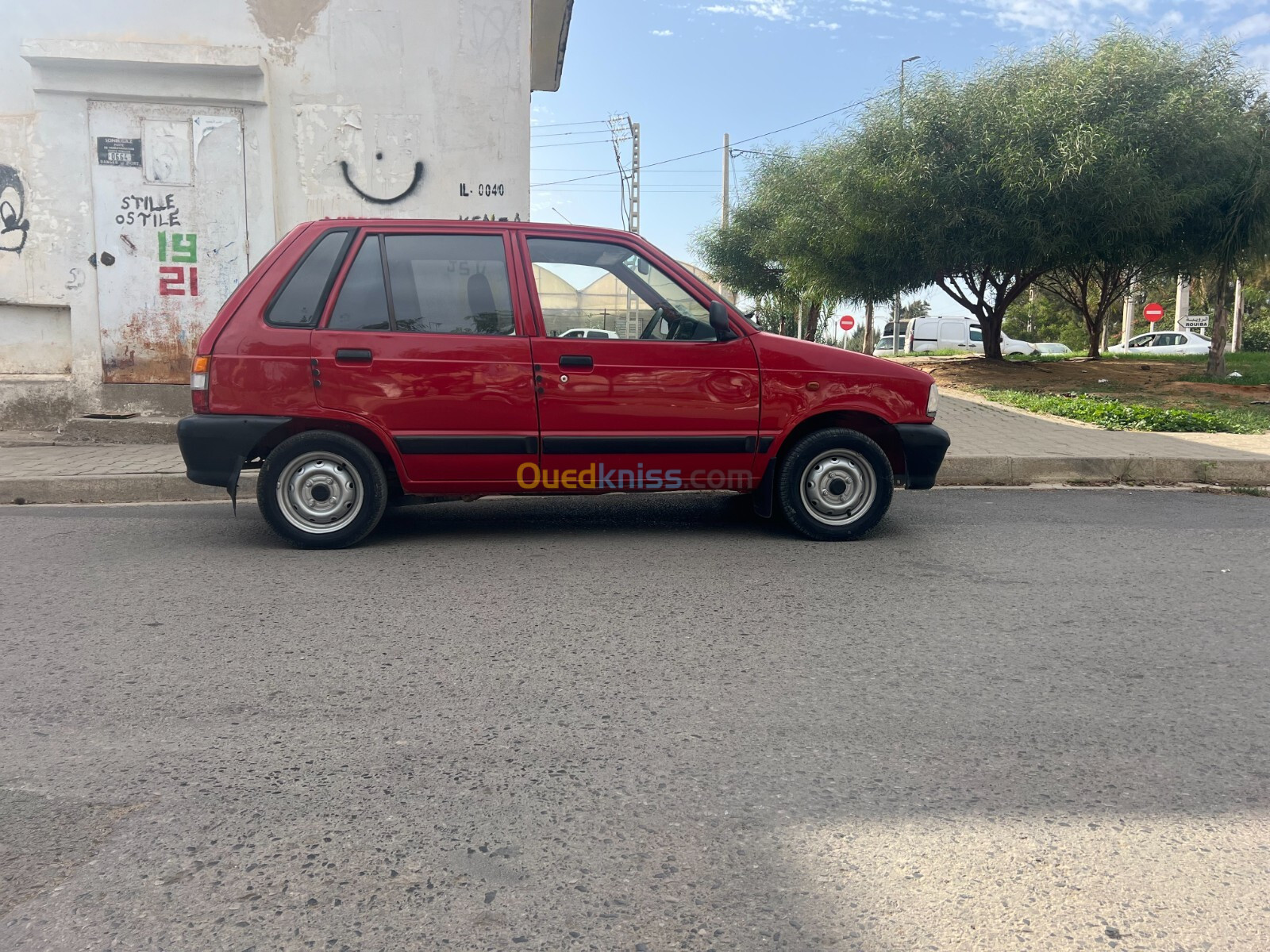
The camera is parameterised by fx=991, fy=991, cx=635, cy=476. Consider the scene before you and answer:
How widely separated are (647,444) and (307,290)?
2.08 meters

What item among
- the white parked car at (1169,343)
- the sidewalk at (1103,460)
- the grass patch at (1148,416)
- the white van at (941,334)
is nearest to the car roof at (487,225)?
the sidewalk at (1103,460)

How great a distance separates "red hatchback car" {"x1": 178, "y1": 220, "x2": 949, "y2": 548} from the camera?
5.46m

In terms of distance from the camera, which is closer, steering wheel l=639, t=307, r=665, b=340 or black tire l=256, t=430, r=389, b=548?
black tire l=256, t=430, r=389, b=548

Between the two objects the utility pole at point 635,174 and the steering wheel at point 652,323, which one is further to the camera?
the utility pole at point 635,174

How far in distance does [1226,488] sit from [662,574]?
5.45 m

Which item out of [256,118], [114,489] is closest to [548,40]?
[256,118]

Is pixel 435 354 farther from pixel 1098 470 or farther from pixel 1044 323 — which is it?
pixel 1044 323

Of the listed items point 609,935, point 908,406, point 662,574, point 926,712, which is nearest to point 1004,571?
point 908,406

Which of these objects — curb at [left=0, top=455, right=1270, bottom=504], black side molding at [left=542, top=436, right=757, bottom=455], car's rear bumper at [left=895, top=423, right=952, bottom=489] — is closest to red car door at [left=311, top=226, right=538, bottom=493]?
black side molding at [left=542, top=436, right=757, bottom=455]

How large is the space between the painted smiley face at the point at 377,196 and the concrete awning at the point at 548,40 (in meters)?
2.20

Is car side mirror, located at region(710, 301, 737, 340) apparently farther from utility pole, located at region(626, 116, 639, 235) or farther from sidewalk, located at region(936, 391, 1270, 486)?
utility pole, located at region(626, 116, 639, 235)

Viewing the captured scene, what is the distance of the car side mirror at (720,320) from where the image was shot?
18.4 feet

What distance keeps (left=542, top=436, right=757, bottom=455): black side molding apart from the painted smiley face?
550 cm

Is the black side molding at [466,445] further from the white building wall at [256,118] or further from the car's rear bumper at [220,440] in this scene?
the white building wall at [256,118]
